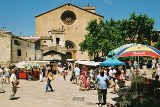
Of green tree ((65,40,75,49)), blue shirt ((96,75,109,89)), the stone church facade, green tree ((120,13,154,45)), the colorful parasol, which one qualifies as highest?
the stone church facade

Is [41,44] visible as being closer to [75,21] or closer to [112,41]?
[75,21]

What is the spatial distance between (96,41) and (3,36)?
15.0 metres

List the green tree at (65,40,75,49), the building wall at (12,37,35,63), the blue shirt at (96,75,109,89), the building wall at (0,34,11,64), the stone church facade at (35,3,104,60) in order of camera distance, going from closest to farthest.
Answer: the blue shirt at (96,75,109,89), the building wall at (0,34,11,64), the building wall at (12,37,35,63), the green tree at (65,40,75,49), the stone church facade at (35,3,104,60)

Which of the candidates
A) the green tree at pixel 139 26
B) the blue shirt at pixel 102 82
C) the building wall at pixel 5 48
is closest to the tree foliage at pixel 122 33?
the green tree at pixel 139 26

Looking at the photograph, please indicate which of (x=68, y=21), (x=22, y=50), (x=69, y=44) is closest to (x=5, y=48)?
(x=22, y=50)

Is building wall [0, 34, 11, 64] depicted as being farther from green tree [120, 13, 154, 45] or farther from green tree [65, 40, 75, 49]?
green tree [65, 40, 75, 49]

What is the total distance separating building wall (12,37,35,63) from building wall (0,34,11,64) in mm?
900

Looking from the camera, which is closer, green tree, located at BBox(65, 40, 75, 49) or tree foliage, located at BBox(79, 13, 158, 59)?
tree foliage, located at BBox(79, 13, 158, 59)

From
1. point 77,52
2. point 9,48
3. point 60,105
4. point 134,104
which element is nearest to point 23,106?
point 60,105

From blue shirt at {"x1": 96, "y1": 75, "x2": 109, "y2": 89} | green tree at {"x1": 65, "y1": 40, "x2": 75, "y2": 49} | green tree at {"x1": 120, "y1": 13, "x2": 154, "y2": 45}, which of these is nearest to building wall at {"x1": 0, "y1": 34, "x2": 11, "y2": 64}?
green tree at {"x1": 120, "y1": 13, "x2": 154, "y2": 45}

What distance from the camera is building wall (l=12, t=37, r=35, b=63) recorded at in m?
28.9

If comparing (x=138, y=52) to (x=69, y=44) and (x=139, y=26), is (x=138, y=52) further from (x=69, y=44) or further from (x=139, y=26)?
(x=69, y=44)

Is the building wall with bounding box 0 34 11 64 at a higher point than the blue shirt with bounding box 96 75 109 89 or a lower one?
higher

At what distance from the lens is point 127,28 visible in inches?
1238
